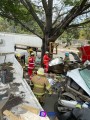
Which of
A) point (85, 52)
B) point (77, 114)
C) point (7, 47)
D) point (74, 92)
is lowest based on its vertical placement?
point (77, 114)

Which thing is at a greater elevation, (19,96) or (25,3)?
(25,3)

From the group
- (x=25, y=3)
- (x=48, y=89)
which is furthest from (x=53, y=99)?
(x=25, y=3)

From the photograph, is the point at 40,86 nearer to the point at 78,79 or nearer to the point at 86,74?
the point at 78,79

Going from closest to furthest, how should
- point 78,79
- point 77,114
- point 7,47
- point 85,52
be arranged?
1. point 77,114
2. point 78,79
3. point 7,47
4. point 85,52

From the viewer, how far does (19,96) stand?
6305 mm

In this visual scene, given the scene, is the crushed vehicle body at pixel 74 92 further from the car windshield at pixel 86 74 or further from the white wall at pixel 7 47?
the white wall at pixel 7 47

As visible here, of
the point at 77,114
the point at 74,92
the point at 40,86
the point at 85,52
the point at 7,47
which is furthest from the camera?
the point at 85,52

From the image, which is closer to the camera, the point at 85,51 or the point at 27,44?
the point at 85,51

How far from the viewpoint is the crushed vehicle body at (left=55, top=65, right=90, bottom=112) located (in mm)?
7867

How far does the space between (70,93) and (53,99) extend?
1465mm

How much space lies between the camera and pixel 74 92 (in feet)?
26.7

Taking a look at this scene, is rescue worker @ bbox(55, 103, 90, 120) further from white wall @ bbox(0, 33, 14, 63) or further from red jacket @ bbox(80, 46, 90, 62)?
red jacket @ bbox(80, 46, 90, 62)

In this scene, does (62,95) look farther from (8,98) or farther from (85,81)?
(8,98)

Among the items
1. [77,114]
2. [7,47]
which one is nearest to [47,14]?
[7,47]
